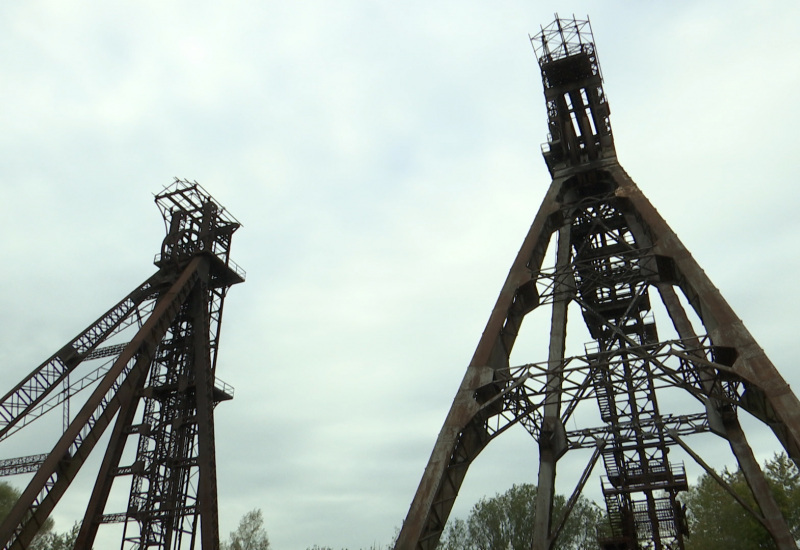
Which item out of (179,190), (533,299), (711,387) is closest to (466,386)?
(533,299)

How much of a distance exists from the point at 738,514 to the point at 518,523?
14850 mm

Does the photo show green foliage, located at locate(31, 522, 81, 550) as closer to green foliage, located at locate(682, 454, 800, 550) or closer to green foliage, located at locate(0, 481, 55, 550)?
green foliage, located at locate(0, 481, 55, 550)

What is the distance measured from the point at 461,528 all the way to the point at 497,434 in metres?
34.9

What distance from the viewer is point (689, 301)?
1544 cm

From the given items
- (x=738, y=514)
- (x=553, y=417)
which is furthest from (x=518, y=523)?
(x=553, y=417)

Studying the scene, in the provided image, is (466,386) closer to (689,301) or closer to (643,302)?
(689,301)

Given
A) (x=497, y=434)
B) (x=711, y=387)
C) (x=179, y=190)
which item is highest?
(x=179, y=190)

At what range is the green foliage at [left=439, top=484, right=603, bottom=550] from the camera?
42.5m

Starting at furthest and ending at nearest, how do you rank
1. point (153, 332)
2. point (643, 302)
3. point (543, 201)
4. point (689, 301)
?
point (153, 332), point (643, 302), point (543, 201), point (689, 301)

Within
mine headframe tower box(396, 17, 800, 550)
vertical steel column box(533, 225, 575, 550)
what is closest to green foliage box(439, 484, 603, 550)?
mine headframe tower box(396, 17, 800, 550)

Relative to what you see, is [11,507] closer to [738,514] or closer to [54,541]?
[54,541]

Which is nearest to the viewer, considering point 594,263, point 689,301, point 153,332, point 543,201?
point 689,301

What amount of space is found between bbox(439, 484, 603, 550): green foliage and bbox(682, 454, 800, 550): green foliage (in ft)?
26.0

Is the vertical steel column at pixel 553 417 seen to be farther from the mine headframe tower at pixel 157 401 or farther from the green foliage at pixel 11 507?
the green foliage at pixel 11 507
